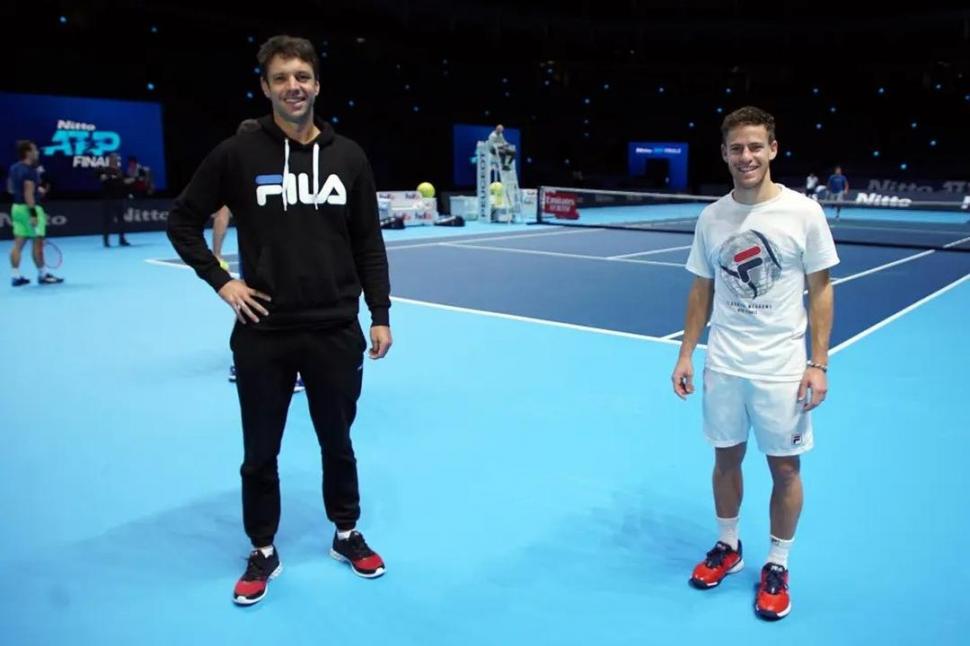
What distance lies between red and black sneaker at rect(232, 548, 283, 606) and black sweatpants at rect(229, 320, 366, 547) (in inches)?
2.3

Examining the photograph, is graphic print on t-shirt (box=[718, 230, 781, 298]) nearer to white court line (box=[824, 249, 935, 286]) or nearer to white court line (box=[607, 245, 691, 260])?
white court line (box=[824, 249, 935, 286])

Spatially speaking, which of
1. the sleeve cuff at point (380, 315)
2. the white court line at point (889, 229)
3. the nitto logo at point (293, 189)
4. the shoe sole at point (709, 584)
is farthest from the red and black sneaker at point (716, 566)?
the white court line at point (889, 229)

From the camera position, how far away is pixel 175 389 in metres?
5.47

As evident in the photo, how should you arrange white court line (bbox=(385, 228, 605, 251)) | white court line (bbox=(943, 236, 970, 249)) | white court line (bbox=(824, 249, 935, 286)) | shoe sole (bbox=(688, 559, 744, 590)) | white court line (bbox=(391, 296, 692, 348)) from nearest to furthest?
shoe sole (bbox=(688, 559, 744, 590))
white court line (bbox=(391, 296, 692, 348))
white court line (bbox=(824, 249, 935, 286))
white court line (bbox=(385, 228, 605, 251))
white court line (bbox=(943, 236, 970, 249))

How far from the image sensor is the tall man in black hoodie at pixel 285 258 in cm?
270

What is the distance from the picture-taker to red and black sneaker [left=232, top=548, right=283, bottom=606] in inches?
114

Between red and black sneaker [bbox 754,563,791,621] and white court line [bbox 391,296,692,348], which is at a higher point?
white court line [bbox 391,296,692,348]

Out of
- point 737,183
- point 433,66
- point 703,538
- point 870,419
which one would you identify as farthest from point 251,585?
point 433,66

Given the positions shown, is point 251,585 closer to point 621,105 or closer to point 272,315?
point 272,315

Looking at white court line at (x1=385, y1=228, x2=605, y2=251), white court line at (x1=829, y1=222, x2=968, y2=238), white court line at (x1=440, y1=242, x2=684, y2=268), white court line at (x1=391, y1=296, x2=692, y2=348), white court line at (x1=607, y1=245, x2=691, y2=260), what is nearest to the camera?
white court line at (x1=391, y1=296, x2=692, y2=348)

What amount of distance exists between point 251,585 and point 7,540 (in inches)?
47.5

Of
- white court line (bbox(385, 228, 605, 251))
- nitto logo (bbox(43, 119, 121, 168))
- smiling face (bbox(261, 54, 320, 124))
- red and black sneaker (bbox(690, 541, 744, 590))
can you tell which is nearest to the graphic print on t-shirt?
red and black sneaker (bbox(690, 541, 744, 590))

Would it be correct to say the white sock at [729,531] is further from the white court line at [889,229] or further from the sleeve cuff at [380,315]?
the white court line at [889,229]

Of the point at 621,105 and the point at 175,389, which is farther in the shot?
the point at 621,105
